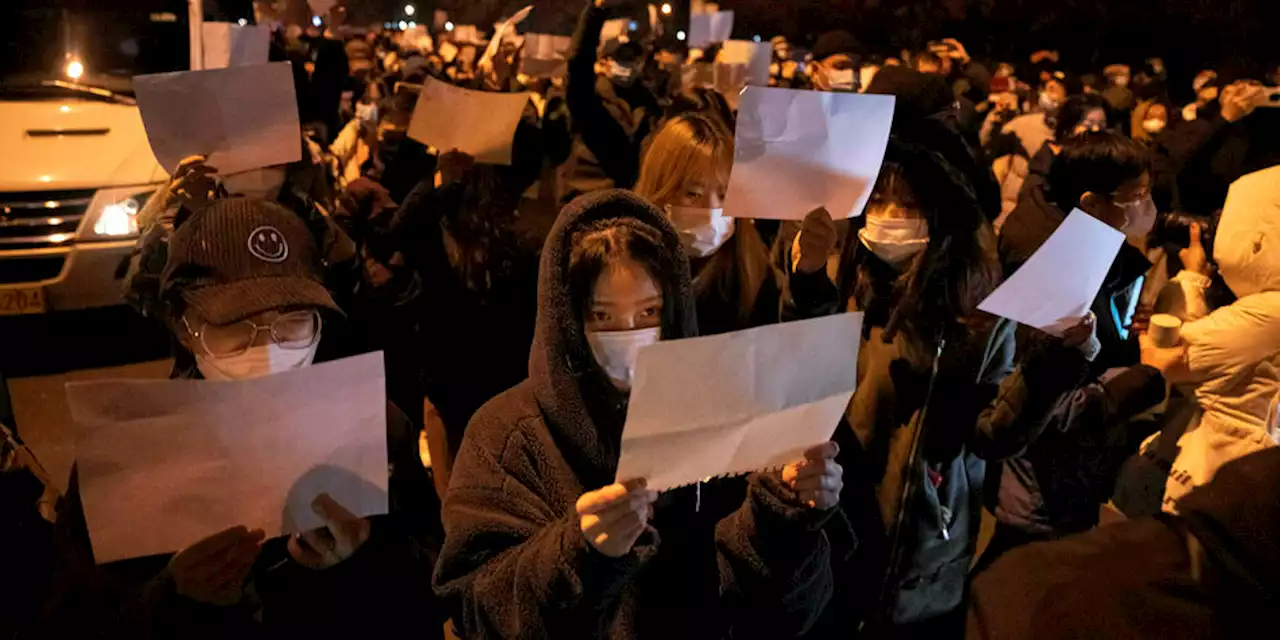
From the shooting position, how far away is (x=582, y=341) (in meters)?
1.70

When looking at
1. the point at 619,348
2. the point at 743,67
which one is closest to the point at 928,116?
the point at 619,348

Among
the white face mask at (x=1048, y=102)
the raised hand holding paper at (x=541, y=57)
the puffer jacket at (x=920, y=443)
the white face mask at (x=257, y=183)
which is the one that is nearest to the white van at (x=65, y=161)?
the raised hand holding paper at (x=541, y=57)

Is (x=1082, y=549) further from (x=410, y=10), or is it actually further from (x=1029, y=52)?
(x=410, y=10)

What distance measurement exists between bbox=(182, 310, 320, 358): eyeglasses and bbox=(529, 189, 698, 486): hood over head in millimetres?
609

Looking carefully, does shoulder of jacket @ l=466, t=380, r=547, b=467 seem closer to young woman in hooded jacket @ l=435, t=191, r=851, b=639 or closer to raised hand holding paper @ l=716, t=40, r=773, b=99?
young woman in hooded jacket @ l=435, t=191, r=851, b=639

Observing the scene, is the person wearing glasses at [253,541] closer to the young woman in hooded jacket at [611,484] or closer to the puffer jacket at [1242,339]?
the young woman in hooded jacket at [611,484]

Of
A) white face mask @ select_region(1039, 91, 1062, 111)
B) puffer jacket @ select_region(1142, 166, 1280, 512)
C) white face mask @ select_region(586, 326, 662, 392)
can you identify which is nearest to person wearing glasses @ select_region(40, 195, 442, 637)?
white face mask @ select_region(586, 326, 662, 392)

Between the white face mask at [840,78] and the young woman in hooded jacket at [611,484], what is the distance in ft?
16.0

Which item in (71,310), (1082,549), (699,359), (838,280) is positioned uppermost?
(699,359)

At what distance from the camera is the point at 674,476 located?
4.53ft

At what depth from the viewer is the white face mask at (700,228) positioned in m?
2.77

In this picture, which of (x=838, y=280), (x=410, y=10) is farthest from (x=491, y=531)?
(x=410, y=10)

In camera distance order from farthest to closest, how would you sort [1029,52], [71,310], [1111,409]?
[1029,52] → [71,310] → [1111,409]

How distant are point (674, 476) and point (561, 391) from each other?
399 millimetres
